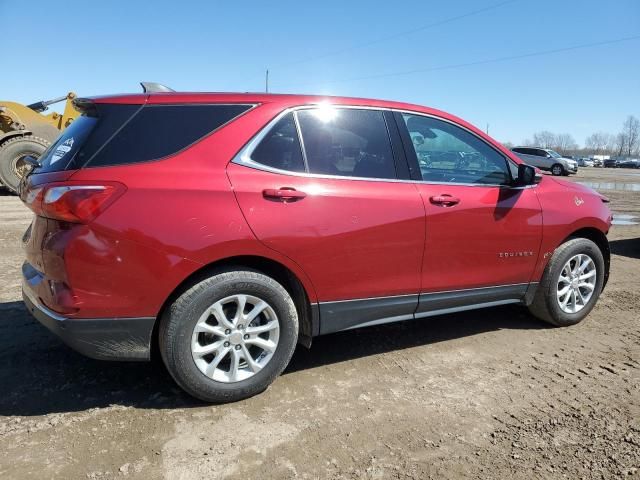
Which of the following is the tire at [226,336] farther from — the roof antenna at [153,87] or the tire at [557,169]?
the tire at [557,169]

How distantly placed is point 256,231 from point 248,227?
5cm

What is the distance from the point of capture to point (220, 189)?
2824 mm

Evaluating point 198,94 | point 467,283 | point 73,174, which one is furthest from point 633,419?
point 73,174

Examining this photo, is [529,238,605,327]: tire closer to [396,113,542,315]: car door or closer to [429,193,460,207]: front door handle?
[396,113,542,315]: car door

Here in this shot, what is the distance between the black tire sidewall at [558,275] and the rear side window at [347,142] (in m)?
1.83

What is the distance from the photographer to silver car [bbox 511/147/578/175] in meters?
33.8

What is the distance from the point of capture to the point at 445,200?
3541 millimetres

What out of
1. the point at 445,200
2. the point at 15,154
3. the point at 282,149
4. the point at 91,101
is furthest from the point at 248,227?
the point at 15,154

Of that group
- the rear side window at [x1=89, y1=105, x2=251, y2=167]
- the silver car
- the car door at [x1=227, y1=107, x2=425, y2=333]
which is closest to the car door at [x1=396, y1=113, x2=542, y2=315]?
the car door at [x1=227, y1=107, x2=425, y2=333]

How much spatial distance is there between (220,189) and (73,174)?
30.2 inches

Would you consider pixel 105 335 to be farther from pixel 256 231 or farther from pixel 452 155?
pixel 452 155

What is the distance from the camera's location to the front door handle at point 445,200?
138 inches

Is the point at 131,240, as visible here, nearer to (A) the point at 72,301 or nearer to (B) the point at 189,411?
(A) the point at 72,301

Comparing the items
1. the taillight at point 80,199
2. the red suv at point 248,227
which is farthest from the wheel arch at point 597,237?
the taillight at point 80,199
